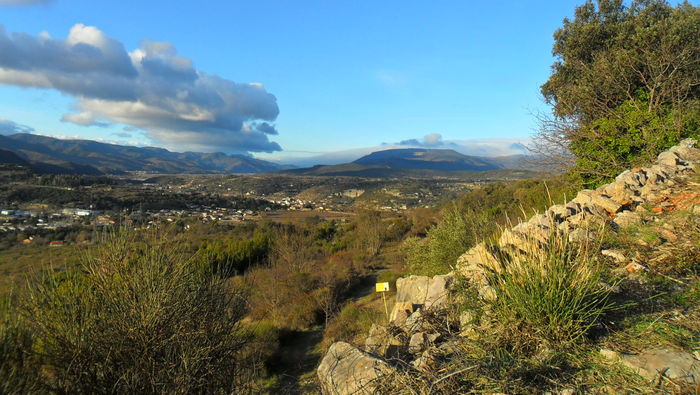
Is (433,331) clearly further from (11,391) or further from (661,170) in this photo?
(661,170)

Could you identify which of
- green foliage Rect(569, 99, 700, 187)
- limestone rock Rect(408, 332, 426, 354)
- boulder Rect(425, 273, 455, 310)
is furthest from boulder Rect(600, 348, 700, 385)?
green foliage Rect(569, 99, 700, 187)

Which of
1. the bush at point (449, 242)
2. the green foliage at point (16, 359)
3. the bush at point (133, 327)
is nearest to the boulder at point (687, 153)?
the bush at point (449, 242)

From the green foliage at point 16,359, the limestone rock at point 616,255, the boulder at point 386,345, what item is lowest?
the boulder at point 386,345

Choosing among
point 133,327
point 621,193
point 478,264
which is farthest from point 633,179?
point 133,327

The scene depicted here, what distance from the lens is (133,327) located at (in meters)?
3.75

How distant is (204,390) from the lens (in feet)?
12.9

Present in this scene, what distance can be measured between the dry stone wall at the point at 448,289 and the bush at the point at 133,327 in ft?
4.82

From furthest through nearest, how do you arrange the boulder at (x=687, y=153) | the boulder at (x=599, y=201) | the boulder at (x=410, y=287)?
the boulder at (x=687, y=153) < the boulder at (x=410, y=287) < the boulder at (x=599, y=201)

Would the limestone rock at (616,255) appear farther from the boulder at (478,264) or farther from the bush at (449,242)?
the bush at (449,242)

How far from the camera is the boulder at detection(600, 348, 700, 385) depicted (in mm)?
2184

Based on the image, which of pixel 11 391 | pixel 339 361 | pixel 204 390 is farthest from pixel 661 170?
pixel 11 391

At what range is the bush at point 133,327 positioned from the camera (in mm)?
3426

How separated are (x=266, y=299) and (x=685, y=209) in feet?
50.0

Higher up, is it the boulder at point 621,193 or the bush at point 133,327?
the boulder at point 621,193
